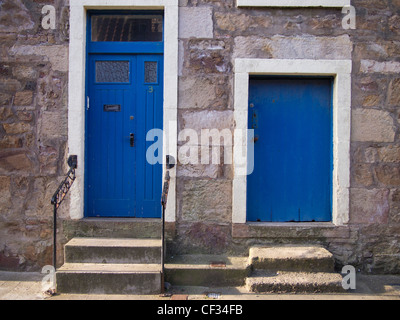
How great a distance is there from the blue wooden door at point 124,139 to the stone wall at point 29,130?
361mm

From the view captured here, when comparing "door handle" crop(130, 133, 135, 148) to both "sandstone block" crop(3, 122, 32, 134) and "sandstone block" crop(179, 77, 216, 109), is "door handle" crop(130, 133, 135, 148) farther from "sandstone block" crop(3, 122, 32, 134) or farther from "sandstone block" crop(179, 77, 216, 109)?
"sandstone block" crop(3, 122, 32, 134)

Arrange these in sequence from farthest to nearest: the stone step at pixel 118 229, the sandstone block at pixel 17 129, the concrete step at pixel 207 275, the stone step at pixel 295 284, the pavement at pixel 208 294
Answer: the sandstone block at pixel 17 129 < the stone step at pixel 118 229 < the concrete step at pixel 207 275 < the stone step at pixel 295 284 < the pavement at pixel 208 294

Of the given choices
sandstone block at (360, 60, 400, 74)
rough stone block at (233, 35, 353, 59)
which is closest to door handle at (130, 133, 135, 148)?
rough stone block at (233, 35, 353, 59)

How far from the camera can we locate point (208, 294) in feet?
11.2

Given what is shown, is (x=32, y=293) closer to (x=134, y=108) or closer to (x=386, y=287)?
(x=134, y=108)

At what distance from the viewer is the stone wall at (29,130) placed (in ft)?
13.2

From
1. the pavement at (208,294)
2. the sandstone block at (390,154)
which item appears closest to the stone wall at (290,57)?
the sandstone block at (390,154)

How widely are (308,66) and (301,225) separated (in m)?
1.83

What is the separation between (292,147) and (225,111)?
93 cm

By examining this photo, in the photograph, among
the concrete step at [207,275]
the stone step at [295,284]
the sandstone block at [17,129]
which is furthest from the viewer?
the sandstone block at [17,129]

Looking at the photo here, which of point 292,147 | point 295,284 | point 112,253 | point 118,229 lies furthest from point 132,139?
point 295,284

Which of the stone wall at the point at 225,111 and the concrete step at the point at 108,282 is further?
the stone wall at the point at 225,111

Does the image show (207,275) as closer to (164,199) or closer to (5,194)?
(164,199)

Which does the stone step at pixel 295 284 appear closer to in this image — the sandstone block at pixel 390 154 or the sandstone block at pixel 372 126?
the sandstone block at pixel 390 154
